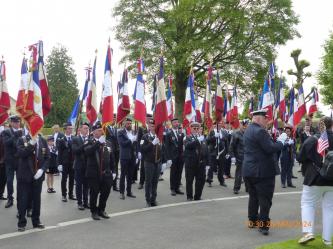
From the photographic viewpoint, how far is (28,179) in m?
7.42

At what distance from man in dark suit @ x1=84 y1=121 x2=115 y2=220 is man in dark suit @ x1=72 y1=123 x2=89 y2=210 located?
0.99 m

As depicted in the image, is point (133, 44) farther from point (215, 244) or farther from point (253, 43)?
point (215, 244)

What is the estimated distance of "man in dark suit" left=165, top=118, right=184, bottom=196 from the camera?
457 inches

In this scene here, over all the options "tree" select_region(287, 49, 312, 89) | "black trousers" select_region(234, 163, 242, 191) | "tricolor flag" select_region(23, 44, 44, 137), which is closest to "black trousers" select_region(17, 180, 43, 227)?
"tricolor flag" select_region(23, 44, 44, 137)

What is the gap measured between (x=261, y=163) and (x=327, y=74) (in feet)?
→ 118

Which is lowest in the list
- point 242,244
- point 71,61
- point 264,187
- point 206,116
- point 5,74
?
point 242,244

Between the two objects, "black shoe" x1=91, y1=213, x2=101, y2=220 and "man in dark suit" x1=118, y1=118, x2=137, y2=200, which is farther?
"man in dark suit" x1=118, y1=118, x2=137, y2=200

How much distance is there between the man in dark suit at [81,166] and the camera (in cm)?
938

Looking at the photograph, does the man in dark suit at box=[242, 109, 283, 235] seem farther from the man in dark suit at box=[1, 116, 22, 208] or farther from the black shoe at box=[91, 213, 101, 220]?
the man in dark suit at box=[1, 116, 22, 208]

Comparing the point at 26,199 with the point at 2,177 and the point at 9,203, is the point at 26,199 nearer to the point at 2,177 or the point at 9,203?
the point at 9,203

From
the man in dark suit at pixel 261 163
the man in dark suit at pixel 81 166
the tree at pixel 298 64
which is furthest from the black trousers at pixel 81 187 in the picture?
the tree at pixel 298 64

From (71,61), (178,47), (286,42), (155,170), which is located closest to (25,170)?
(155,170)

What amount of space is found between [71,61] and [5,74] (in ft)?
159

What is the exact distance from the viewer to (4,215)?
8.65 metres
